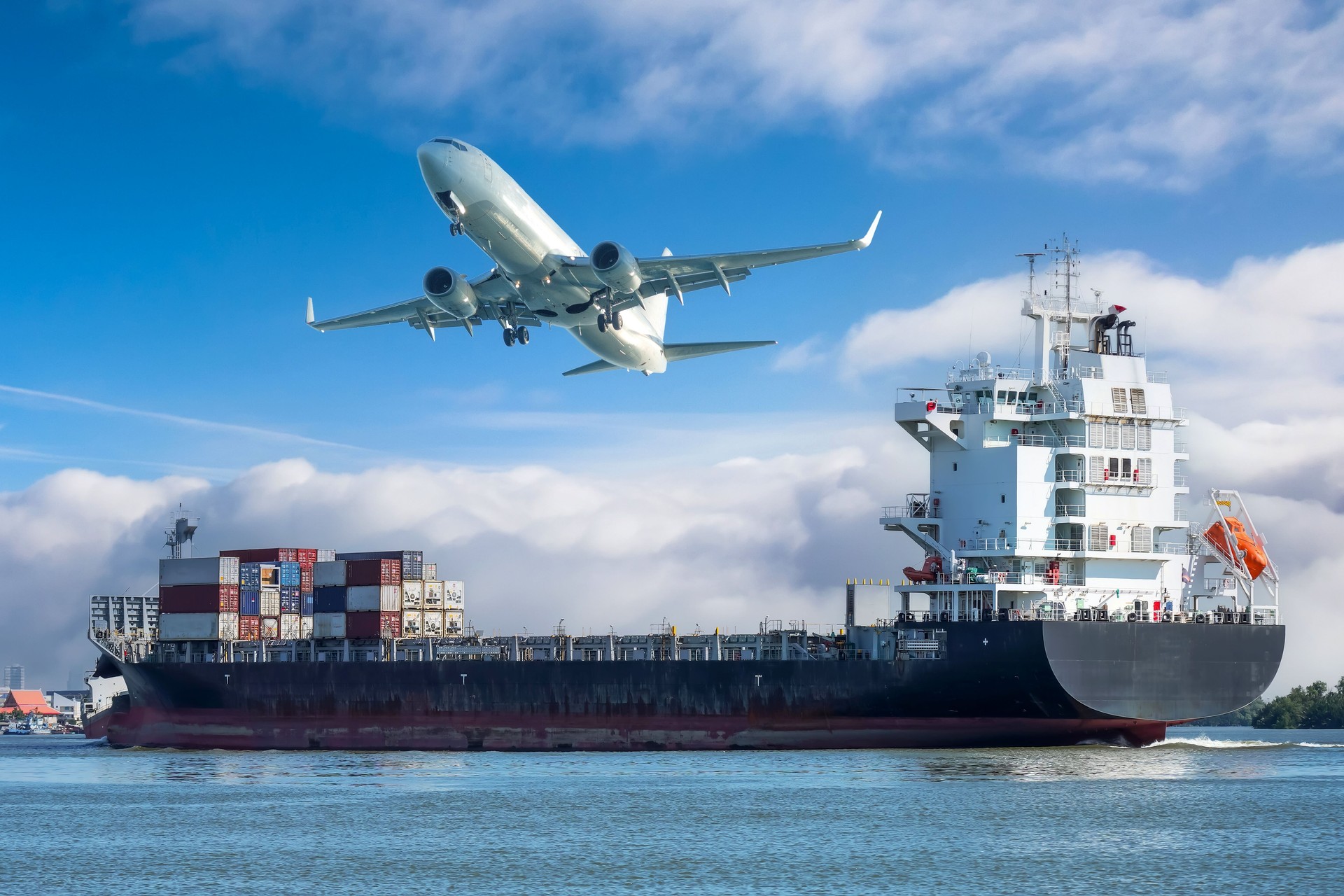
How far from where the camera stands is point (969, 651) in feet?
169

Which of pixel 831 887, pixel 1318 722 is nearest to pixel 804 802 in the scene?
pixel 831 887

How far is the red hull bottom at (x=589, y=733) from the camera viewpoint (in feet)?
172

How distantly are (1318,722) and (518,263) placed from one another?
3536 inches

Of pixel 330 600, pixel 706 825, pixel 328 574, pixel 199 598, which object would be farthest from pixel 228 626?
pixel 706 825

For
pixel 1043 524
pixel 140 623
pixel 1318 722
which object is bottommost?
pixel 1318 722

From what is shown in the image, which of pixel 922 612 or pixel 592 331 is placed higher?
pixel 592 331

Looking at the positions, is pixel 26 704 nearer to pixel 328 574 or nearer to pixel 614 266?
pixel 328 574

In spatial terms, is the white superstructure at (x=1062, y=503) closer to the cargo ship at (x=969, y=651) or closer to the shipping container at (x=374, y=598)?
the cargo ship at (x=969, y=651)

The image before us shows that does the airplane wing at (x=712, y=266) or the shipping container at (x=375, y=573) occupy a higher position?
the airplane wing at (x=712, y=266)

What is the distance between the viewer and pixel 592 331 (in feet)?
159

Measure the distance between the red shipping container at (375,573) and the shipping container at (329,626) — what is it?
1.57m

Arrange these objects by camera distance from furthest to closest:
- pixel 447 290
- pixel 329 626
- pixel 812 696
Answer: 1. pixel 329 626
2. pixel 812 696
3. pixel 447 290

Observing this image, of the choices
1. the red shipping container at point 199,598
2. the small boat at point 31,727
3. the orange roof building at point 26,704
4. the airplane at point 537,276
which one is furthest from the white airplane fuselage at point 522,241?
the orange roof building at point 26,704

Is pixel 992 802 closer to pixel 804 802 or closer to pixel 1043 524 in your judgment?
pixel 804 802
